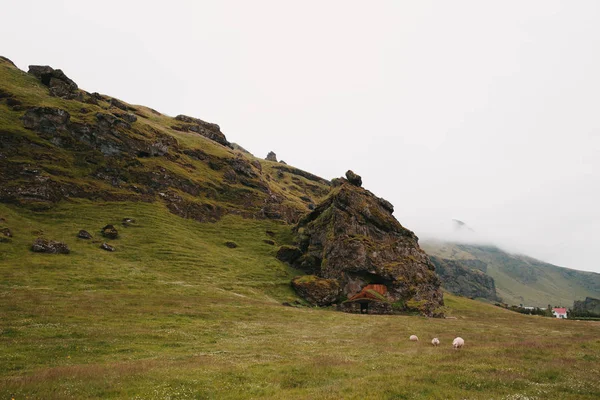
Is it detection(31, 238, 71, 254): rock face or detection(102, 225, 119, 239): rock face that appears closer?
detection(31, 238, 71, 254): rock face

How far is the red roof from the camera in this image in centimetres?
7075

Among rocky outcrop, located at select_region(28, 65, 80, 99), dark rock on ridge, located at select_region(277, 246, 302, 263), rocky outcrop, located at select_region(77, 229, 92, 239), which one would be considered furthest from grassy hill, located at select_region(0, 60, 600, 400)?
rocky outcrop, located at select_region(28, 65, 80, 99)

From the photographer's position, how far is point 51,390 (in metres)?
16.2

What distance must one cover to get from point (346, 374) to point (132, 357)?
51.7 feet

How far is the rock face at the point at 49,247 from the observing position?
58.2 m

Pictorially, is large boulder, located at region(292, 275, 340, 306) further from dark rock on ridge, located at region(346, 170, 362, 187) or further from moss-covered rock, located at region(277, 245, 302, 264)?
dark rock on ridge, located at region(346, 170, 362, 187)

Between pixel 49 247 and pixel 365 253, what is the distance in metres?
64.1

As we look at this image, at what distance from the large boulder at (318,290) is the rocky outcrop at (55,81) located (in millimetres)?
113746

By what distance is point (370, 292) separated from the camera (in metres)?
72.5

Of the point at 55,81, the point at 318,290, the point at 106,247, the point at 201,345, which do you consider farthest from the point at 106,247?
the point at 55,81

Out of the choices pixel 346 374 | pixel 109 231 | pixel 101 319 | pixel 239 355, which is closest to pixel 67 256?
pixel 109 231

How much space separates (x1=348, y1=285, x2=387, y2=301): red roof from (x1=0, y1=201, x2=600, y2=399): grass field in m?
13.8

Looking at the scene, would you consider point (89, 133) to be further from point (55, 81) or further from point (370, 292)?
point (370, 292)

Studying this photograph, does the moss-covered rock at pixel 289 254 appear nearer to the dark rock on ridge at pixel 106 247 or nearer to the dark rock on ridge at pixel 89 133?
the dark rock on ridge at pixel 106 247
